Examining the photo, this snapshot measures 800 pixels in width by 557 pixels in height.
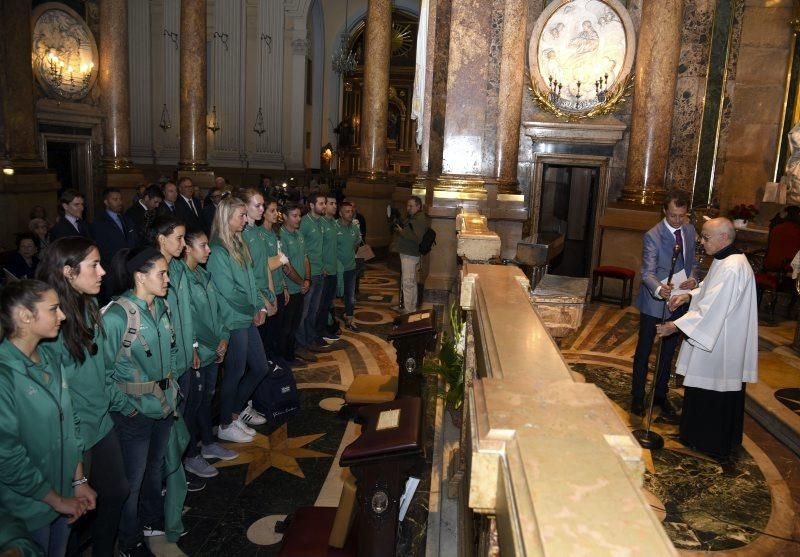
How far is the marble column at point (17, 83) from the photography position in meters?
13.2

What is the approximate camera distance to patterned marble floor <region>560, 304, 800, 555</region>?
3855 millimetres

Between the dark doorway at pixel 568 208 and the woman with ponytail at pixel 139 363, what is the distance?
12.5 meters

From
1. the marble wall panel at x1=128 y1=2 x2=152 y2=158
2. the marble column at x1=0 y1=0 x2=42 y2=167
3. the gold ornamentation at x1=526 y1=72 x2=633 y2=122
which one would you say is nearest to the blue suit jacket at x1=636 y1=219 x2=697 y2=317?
the gold ornamentation at x1=526 y1=72 x2=633 y2=122

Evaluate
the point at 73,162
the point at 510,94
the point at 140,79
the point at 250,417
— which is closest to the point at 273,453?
the point at 250,417

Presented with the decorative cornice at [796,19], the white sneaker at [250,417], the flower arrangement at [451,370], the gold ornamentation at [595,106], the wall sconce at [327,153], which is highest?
the decorative cornice at [796,19]

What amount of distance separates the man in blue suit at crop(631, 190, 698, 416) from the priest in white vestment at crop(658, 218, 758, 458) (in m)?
0.67

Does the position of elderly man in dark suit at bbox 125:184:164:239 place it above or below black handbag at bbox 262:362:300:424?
above

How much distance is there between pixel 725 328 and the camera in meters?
4.88

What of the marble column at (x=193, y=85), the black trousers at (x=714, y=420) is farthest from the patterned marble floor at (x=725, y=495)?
the marble column at (x=193, y=85)

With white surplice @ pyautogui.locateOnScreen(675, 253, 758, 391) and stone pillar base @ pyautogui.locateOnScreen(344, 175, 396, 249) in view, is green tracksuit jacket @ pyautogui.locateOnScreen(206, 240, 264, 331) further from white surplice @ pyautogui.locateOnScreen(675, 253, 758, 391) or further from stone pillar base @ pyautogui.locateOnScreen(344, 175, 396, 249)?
stone pillar base @ pyautogui.locateOnScreen(344, 175, 396, 249)

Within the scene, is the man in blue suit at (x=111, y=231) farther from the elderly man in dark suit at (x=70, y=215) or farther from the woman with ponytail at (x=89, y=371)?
the woman with ponytail at (x=89, y=371)

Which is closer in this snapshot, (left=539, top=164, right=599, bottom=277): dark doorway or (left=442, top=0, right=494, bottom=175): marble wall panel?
(left=442, top=0, right=494, bottom=175): marble wall panel

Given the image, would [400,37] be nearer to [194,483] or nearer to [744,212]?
[744,212]

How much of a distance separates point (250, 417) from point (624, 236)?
815 cm
